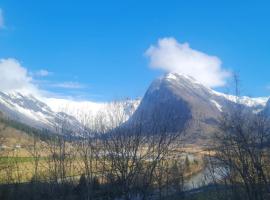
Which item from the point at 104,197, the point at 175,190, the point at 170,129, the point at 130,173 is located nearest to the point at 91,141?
the point at 104,197

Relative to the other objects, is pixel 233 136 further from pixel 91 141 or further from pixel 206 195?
pixel 206 195

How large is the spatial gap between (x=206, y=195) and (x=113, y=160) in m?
33.3

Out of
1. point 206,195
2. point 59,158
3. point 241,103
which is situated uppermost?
point 241,103

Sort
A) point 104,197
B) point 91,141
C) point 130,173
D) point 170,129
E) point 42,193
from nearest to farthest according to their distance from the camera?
point 130,173 < point 170,129 < point 91,141 < point 104,197 < point 42,193

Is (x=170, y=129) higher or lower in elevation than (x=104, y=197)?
higher

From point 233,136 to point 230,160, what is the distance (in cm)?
162

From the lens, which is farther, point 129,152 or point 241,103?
point 241,103

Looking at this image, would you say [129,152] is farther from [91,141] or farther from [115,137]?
[91,141]

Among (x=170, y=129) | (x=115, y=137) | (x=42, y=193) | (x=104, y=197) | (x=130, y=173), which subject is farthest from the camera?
(x=42, y=193)

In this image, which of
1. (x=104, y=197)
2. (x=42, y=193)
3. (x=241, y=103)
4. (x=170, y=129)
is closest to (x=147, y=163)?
(x=170, y=129)

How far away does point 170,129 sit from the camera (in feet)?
81.3

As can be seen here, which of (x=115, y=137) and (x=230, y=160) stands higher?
(x=115, y=137)

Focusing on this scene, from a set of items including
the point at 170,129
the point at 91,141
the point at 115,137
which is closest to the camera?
the point at 115,137

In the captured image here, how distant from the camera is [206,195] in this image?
2029 inches
